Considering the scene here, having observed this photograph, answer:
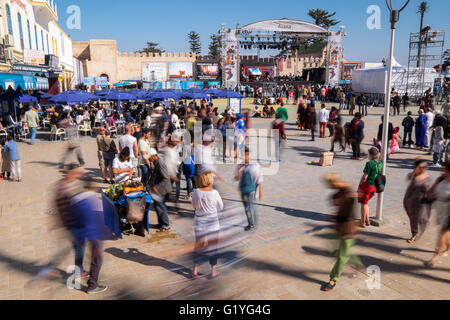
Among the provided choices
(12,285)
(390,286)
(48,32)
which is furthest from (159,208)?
(48,32)

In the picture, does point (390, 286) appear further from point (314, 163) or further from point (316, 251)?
point (314, 163)

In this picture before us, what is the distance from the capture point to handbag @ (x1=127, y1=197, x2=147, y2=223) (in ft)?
20.7

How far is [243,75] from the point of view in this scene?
174 ft

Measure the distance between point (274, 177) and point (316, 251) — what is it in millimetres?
4662

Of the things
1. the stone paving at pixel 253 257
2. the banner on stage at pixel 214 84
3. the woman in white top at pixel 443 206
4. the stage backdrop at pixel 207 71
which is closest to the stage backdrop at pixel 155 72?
the stage backdrop at pixel 207 71

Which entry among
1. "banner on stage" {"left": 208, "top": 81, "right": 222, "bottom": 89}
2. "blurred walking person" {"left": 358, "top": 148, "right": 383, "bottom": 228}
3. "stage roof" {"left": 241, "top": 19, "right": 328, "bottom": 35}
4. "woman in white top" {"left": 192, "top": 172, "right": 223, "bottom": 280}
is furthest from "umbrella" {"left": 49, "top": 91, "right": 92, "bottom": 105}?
"banner on stage" {"left": 208, "top": 81, "right": 222, "bottom": 89}

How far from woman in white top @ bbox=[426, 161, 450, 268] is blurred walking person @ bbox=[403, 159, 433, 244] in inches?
13.3

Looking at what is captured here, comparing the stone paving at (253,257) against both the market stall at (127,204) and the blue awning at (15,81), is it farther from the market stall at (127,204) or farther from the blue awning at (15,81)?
the blue awning at (15,81)

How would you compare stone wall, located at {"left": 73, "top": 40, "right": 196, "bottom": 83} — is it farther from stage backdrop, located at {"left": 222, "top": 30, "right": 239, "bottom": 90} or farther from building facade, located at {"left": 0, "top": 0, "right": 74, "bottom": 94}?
building facade, located at {"left": 0, "top": 0, "right": 74, "bottom": 94}

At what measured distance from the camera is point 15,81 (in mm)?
15586

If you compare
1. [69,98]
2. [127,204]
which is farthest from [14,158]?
[69,98]

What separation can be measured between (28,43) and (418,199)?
24.8 m

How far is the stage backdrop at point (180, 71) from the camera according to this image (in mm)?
57156

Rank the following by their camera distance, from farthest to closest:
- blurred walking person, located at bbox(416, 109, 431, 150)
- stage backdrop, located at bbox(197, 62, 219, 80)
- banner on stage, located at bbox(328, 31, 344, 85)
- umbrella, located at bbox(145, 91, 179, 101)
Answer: stage backdrop, located at bbox(197, 62, 219, 80) → banner on stage, located at bbox(328, 31, 344, 85) → umbrella, located at bbox(145, 91, 179, 101) → blurred walking person, located at bbox(416, 109, 431, 150)
